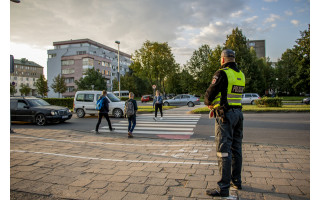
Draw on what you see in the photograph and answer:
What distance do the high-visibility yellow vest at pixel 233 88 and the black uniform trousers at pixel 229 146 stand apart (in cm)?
15

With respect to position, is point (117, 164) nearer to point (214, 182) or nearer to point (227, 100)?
point (214, 182)

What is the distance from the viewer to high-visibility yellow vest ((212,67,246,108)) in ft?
10.7

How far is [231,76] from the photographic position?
327cm

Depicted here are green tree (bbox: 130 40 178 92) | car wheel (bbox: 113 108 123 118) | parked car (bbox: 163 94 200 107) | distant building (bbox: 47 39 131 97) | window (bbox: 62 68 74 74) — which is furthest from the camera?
window (bbox: 62 68 74 74)

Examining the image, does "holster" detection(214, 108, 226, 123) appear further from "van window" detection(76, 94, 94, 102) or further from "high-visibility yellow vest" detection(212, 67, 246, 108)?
"van window" detection(76, 94, 94, 102)

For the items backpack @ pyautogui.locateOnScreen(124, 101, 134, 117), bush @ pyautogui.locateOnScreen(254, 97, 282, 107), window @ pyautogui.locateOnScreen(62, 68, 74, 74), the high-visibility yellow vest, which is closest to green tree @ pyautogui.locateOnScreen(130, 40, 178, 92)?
bush @ pyautogui.locateOnScreen(254, 97, 282, 107)

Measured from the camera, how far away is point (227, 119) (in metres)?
3.20

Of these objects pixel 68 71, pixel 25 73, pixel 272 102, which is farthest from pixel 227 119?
pixel 25 73

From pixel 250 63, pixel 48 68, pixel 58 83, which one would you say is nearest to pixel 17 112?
pixel 250 63

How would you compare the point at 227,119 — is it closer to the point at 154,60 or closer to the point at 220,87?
the point at 220,87

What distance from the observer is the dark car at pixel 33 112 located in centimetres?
1255

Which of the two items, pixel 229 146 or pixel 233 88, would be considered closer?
pixel 229 146

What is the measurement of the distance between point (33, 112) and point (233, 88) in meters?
12.8

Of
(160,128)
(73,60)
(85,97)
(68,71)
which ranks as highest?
(73,60)
